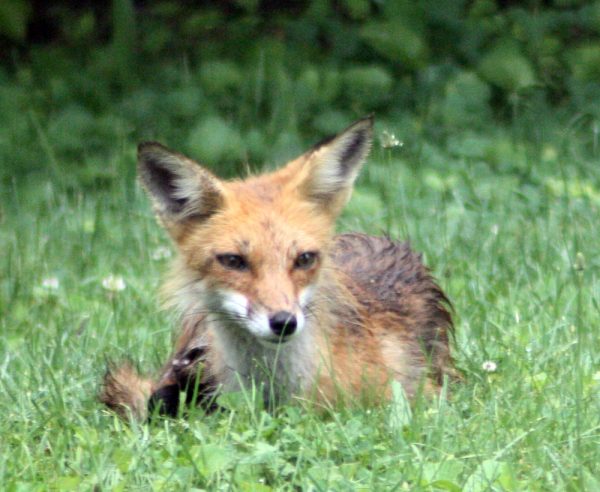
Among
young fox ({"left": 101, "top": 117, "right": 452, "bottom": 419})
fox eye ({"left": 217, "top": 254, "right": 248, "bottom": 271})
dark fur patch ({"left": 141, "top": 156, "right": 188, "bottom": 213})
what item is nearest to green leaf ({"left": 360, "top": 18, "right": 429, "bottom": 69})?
young fox ({"left": 101, "top": 117, "right": 452, "bottom": 419})

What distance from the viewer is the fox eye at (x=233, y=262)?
182 inches

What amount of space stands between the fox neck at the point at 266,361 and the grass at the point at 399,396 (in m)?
0.21

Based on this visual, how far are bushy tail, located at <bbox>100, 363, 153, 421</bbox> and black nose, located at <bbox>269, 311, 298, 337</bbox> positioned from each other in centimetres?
65

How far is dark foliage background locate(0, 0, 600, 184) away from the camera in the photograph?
9.47m

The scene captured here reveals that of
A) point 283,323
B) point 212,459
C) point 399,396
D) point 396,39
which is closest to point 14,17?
point 396,39

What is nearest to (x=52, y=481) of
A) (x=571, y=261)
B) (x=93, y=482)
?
(x=93, y=482)

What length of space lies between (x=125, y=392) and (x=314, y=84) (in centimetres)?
537

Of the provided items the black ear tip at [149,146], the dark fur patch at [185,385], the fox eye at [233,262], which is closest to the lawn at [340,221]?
the dark fur patch at [185,385]

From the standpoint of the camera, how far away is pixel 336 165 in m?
5.00

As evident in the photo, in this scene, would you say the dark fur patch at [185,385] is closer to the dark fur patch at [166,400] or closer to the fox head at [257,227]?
the dark fur patch at [166,400]

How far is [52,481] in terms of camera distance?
4.02 m

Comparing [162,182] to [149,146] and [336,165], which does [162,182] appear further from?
[336,165]

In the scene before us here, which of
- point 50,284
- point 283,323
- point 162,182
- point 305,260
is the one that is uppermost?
point 162,182

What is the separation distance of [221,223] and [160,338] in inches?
48.4
